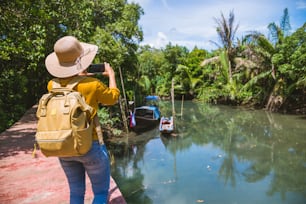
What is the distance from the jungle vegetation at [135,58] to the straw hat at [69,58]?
11.2 feet

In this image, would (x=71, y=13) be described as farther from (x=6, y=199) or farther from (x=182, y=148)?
(x=6, y=199)

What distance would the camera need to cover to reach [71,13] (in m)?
8.99

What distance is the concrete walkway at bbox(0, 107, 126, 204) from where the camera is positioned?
266cm

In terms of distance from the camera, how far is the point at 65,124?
1606 mm

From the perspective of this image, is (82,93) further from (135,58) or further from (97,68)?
(135,58)

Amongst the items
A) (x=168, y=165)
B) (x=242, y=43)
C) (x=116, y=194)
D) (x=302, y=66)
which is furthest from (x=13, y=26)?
(x=242, y=43)

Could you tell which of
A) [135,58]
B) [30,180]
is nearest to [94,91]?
[30,180]

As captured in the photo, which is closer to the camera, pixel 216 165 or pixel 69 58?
pixel 69 58

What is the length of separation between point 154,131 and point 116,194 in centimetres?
950

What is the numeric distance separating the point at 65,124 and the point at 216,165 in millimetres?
6628

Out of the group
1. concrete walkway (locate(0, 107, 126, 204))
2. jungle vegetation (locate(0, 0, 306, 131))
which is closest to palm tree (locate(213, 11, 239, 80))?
jungle vegetation (locate(0, 0, 306, 131))

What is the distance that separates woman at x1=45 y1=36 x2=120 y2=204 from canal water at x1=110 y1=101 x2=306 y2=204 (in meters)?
3.10

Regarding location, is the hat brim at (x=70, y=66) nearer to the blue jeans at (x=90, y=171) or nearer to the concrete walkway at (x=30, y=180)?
the blue jeans at (x=90, y=171)

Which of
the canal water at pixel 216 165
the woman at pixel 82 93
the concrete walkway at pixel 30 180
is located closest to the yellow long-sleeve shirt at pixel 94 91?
the woman at pixel 82 93
